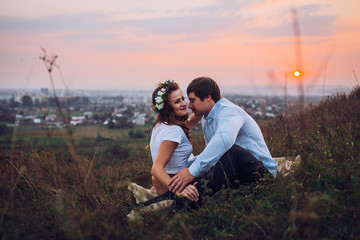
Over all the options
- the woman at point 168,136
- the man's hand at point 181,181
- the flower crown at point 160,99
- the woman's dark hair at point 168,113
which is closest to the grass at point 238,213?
the man's hand at point 181,181

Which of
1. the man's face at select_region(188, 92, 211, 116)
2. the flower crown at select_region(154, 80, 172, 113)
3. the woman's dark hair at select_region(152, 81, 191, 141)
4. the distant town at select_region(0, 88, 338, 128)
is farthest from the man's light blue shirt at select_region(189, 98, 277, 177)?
the distant town at select_region(0, 88, 338, 128)

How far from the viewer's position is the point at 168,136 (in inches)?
158

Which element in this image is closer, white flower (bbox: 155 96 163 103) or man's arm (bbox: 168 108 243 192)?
man's arm (bbox: 168 108 243 192)

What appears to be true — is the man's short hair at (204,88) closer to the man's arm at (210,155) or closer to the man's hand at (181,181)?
the man's arm at (210,155)

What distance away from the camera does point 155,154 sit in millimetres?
4219

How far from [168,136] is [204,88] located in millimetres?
797

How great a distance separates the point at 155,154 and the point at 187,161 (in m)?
0.44

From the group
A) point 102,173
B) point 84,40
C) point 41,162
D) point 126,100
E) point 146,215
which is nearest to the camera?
point 146,215

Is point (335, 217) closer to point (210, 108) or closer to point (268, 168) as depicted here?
point (268, 168)

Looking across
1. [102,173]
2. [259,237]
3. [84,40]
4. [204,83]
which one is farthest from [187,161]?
[84,40]

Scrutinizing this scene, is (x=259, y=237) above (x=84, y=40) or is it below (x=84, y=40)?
below

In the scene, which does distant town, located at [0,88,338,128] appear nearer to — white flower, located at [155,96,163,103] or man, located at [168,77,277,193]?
white flower, located at [155,96,163,103]

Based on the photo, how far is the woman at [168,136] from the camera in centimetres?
399

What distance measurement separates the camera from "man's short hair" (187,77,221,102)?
4195 mm
